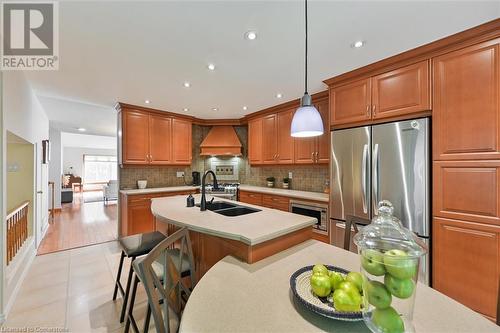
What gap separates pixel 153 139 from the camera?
4172mm

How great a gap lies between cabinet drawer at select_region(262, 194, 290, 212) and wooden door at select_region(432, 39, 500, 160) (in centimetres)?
202

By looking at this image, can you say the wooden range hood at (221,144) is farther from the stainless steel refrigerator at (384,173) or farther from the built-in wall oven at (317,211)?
the stainless steel refrigerator at (384,173)

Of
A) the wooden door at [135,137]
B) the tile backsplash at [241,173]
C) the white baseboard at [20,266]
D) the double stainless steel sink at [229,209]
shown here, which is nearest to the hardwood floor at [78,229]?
the white baseboard at [20,266]

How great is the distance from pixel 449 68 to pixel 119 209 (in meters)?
5.09

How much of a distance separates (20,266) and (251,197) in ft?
10.8

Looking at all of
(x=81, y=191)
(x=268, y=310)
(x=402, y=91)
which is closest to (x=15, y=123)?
(x=268, y=310)

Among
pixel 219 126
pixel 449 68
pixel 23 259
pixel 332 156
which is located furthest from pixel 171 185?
pixel 449 68

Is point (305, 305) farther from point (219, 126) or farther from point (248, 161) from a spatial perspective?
point (219, 126)

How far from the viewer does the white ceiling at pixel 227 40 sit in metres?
1.52

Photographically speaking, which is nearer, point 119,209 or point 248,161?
point 119,209

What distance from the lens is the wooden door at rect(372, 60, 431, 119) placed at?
6.73 ft

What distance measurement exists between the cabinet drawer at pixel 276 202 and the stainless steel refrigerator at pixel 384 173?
2.89 feet

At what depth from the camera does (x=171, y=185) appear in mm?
4777

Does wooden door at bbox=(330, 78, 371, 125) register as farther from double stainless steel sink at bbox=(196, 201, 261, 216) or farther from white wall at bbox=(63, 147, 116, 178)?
white wall at bbox=(63, 147, 116, 178)
